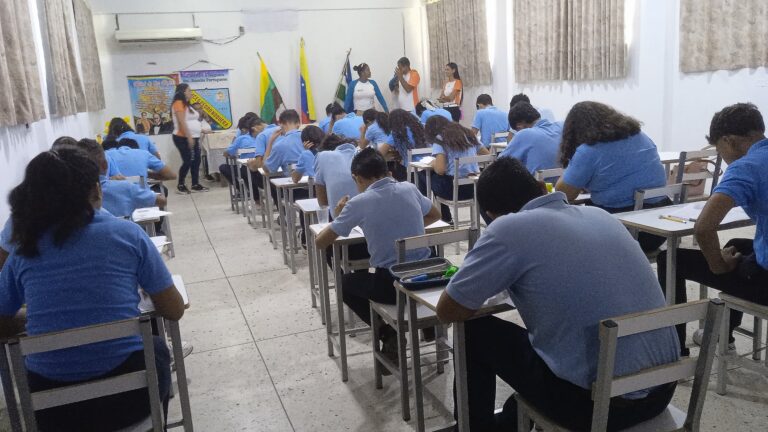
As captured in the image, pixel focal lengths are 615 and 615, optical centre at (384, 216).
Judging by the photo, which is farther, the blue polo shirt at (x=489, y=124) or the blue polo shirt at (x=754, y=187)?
the blue polo shirt at (x=489, y=124)

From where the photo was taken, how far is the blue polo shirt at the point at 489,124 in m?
6.96

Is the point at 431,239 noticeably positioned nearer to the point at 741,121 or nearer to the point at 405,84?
the point at 741,121

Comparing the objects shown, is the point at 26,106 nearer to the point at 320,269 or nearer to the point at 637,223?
the point at 320,269

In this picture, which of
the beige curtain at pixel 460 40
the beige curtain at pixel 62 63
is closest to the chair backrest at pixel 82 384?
the beige curtain at pixel 62 63

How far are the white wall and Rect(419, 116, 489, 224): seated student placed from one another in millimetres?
2909

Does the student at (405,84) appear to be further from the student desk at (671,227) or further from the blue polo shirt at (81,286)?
the blue polo shirt at (81,286)

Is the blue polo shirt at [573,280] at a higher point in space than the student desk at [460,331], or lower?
higher

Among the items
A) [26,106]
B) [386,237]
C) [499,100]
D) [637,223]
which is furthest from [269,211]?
[499,100]

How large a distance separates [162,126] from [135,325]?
9.02 metres

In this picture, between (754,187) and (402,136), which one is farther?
(402,136)

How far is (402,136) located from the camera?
18.2ft

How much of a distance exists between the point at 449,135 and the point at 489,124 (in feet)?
7.13

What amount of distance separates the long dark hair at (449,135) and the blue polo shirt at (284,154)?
117cm

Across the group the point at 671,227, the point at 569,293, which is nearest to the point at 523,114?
the point at 671,227
